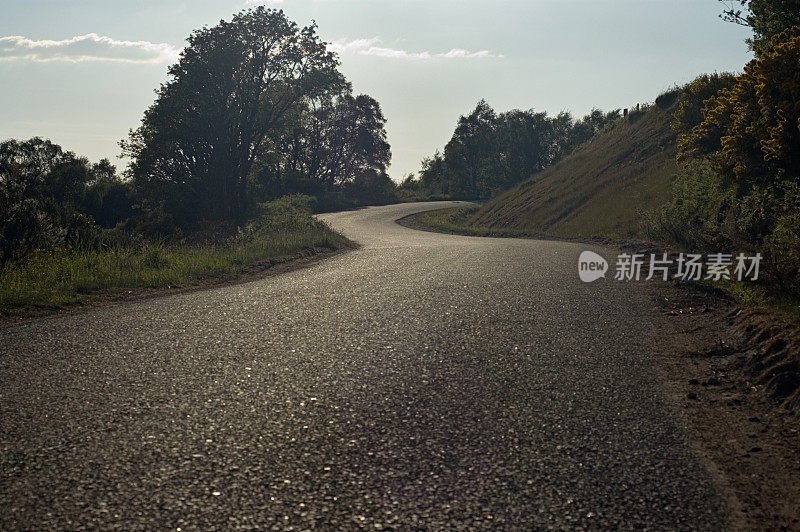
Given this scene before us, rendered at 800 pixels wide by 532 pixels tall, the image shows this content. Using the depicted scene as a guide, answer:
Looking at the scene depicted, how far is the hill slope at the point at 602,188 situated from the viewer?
1261 inches

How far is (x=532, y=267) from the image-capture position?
50.3 feet

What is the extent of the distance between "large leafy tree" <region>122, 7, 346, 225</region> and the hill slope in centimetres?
1424

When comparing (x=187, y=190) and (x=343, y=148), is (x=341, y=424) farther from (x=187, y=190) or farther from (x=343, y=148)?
(x=343, y=148)

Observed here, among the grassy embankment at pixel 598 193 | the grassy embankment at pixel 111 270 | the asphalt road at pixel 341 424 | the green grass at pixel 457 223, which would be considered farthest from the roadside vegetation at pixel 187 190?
the grassy embankment at pixel 598 193

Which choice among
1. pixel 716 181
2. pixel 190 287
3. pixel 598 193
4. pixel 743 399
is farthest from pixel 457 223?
pixel 743 399

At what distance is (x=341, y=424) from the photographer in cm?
497

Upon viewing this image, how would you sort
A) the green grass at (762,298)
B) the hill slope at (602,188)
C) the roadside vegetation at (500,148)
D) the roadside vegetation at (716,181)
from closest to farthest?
the green grass at (762,298) < the roadside vegetation at (716,181) < the hill slope at (602,188) < the roadside vegetation at (500,148)

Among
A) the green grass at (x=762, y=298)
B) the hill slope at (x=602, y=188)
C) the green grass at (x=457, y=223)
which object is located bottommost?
the green grass at (x=762, y=298)

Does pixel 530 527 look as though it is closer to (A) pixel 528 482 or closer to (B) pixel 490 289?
(A) pixel 528 482

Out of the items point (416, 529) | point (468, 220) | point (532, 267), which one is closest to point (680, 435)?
point (416, 529)

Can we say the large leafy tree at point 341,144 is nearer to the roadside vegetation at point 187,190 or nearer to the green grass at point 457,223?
the roadside vegetation at point 187,190

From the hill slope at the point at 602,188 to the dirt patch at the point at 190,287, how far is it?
14.0m

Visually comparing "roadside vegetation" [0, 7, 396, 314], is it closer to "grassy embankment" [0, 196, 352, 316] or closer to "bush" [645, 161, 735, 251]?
A: "grassy embankment" [0, 196, 352, 316]

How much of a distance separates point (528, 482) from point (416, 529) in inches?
34.5
